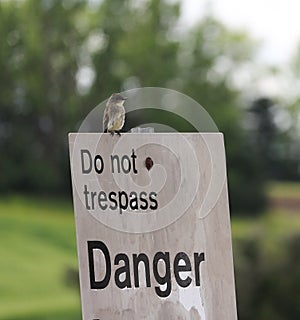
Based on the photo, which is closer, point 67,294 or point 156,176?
point 156,176

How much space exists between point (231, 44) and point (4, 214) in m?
6.62

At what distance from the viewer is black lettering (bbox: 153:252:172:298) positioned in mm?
2449

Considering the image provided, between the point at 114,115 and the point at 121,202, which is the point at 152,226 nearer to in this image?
the point at 121,202

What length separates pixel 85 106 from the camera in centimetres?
1933

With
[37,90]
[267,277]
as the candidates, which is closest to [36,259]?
[37,90]

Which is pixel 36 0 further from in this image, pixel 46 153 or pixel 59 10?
pixel 46 153

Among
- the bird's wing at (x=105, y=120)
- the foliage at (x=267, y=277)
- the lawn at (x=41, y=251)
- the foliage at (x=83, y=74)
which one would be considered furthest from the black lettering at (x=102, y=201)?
the foliage at (x=83, y=74)

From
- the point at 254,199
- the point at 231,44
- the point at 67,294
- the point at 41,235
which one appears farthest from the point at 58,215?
the point at 231,44

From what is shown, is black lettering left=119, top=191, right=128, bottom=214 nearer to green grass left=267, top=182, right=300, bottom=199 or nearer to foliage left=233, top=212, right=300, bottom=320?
foliage left=233, top=212, right=300, bottom=320

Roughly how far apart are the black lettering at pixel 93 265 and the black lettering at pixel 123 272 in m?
0.02

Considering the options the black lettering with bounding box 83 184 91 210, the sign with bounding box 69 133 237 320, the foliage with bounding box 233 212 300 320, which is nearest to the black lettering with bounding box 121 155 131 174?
the sign with bounding box 69 133 237 320

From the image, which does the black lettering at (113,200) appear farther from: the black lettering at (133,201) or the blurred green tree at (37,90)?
the blurred green tree at (37,90)

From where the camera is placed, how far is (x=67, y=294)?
16.3 metres

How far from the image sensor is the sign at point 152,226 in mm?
2410
